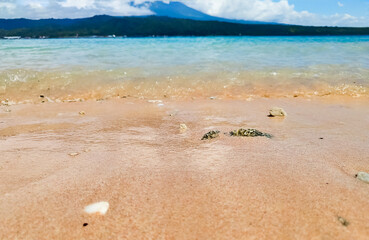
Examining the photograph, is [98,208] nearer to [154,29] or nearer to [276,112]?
[276,112]

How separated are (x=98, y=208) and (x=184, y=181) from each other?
696mm

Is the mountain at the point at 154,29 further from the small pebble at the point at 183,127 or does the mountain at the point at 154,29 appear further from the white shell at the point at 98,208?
the white shell at the point at 98,208

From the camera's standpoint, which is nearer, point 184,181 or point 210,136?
point 184,181

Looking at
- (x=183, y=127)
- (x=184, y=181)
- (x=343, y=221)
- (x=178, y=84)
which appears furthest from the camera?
(x=178, y=84)

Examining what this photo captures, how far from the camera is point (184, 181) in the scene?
2.11 metres

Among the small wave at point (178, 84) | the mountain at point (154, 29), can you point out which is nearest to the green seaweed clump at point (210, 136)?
the small wave at point (178, 84)

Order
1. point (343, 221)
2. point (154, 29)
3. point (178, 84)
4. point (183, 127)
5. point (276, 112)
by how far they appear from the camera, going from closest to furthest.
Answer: point (343, 221) → point (183, 127) → point (276, 112) → point (178, 84) → point (154, 29)

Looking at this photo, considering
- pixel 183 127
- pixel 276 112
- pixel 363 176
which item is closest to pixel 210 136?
pixel 183 127

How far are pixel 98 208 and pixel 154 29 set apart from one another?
104 metres

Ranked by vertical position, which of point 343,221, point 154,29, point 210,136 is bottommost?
point 210,136

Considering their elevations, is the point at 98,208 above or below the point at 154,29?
below

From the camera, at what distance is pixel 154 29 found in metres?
99.1

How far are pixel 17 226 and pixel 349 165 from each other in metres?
2.69

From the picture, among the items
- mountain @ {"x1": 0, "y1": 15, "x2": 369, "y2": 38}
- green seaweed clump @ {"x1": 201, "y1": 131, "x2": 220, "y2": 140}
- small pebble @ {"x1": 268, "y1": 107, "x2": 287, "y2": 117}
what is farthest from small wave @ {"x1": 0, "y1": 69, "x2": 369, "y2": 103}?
mountain @ {"x1": 0, "y1": 15, "x2": 369, "y2": 38}
